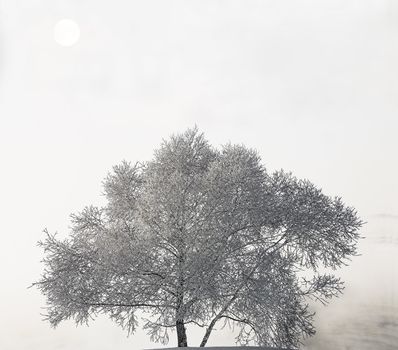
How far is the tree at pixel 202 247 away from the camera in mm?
23234

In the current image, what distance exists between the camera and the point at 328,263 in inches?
1091

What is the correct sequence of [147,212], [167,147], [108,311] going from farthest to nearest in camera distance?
[167,147]
[108,311]
[147,212]

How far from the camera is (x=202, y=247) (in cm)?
2283

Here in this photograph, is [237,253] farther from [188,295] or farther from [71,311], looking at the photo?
[71,311]

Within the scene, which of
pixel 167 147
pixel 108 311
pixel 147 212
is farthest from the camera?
pixel 167 147

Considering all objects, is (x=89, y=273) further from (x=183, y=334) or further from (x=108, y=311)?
(x=183, y=334)

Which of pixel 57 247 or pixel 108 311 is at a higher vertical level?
pixel 57 247

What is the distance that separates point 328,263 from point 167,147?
840cm

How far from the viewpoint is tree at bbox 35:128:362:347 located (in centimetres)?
2323

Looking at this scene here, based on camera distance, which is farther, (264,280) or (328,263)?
(328,263)

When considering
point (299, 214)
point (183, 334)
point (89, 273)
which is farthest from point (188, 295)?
point (299, 214)

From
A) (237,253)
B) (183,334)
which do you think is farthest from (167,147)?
(183,334)

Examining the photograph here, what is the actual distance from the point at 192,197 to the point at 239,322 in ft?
19.2

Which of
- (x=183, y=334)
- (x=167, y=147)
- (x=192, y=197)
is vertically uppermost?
(x=167, y=147)
